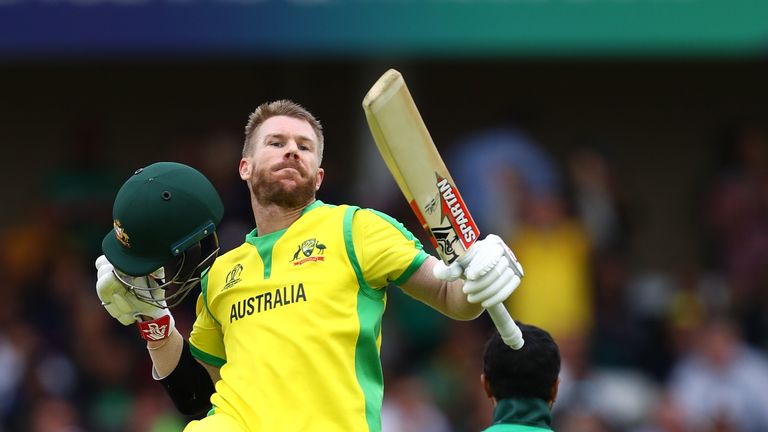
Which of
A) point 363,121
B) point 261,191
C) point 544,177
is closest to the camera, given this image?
point 261,191

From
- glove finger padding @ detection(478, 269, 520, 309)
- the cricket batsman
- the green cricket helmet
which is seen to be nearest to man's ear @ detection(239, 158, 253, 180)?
the cricket batsman

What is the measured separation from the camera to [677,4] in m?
11.8

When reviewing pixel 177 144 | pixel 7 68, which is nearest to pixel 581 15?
pixel 177 144

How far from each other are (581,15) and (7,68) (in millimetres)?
5134

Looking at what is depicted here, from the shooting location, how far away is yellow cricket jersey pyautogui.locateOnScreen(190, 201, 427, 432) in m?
5.50

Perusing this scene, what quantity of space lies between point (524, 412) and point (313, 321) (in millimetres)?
797

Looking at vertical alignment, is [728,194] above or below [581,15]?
below

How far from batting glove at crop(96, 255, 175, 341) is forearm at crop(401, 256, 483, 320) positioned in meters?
1.01

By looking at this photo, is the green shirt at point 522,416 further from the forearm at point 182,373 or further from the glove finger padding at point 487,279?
the forearm at point 182,373

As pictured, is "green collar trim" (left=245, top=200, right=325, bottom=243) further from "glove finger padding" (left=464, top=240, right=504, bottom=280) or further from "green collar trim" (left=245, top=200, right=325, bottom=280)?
"glove finger padding" (left=464, top=240, right=504, bottom=280)

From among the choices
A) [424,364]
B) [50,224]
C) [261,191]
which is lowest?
[424,364]

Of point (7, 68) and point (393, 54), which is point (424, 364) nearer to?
point (393, 54)

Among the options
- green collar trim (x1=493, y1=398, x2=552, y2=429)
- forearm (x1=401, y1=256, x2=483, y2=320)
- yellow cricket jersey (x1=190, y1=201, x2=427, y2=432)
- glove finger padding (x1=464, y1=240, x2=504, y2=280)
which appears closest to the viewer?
glove finger padding (x1=464, y1=240, x2=504, y2=280)

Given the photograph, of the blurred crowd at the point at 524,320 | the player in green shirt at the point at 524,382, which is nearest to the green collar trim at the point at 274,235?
the player in green shirt at the point at 524,382
